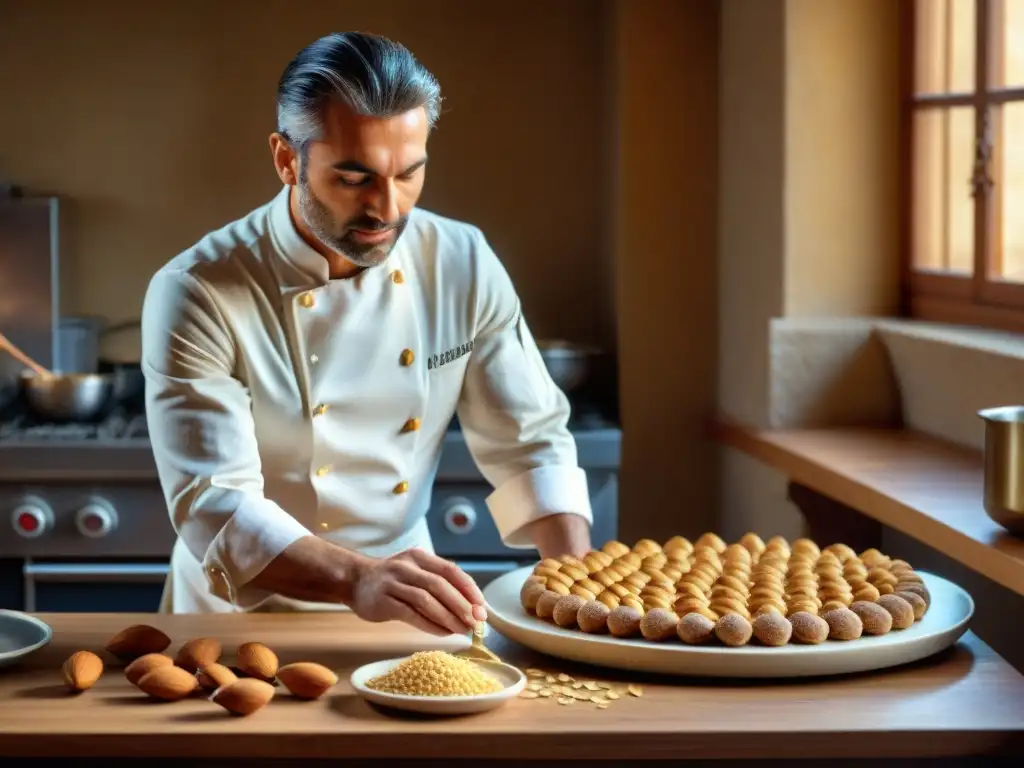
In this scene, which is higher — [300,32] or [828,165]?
[300,32]

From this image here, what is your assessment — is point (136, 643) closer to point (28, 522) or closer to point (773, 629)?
point (773, 629)

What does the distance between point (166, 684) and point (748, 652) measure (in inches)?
21.2

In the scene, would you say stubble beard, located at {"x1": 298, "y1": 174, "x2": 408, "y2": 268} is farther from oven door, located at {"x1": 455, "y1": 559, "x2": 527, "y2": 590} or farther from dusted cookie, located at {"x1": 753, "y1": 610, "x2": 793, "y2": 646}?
oven door, located at {"x1": 455, "y1": 559, "x2": 527, "y2": 590}

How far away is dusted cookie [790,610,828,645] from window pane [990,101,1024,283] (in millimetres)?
1321

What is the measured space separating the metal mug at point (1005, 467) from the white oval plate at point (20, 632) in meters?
1.03

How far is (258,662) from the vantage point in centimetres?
141

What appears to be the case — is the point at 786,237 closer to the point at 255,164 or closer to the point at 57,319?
the point at 255,164

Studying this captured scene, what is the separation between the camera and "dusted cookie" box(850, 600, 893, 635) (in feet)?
4.62

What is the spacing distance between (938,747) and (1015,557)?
438 millimetres

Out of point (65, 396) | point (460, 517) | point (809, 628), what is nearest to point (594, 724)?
point (809, 628)

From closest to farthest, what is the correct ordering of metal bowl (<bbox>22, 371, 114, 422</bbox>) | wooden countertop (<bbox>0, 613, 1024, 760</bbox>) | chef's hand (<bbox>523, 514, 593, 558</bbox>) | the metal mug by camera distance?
wooden countertop (<bbox>0, 613, 1024, 760</bbox>) → the metal mug → chef's hand (<bbox>523, 514, 593, 558</bbox>) → metal bowl (<bbox>22, 371, 114, 422</bbox>)

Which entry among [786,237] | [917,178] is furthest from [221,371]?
[917,178]

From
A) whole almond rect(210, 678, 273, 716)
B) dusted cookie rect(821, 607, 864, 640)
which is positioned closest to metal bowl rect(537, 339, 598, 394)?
dusted cookie rect(821, 607, 864, 640)

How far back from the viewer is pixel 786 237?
2764 mm
